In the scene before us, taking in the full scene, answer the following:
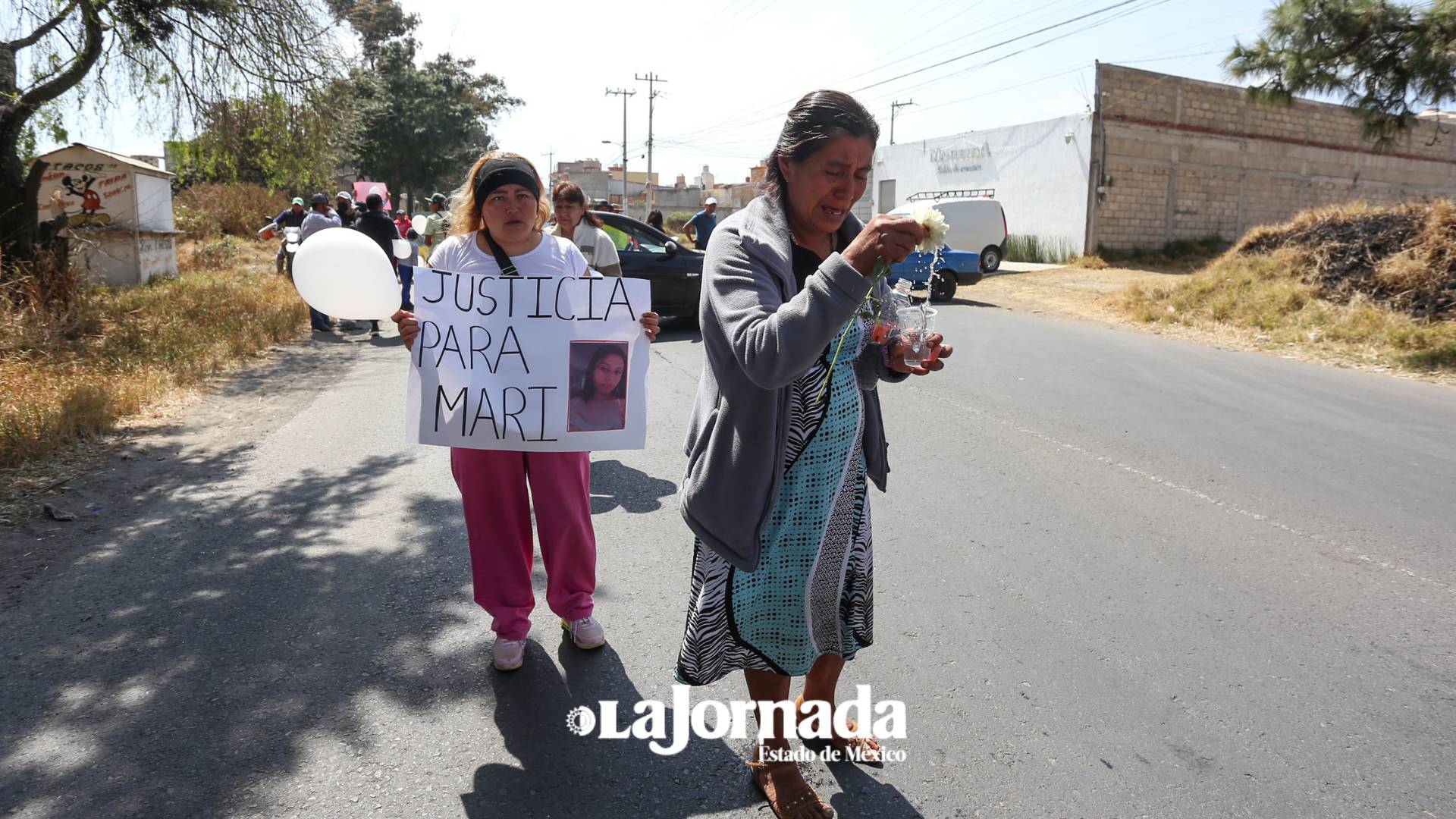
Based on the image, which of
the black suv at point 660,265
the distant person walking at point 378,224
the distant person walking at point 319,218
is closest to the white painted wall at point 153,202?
the distant person walking at point 319,218

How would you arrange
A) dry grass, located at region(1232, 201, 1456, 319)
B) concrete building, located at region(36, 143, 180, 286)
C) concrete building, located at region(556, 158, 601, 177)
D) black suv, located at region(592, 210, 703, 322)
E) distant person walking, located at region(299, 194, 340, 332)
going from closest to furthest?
distant person walking, located at region(299, 194, 340, 332) < dry grass, located at region(1232, 201, 1456, 319) < black suv, located at region(592, 210, 703, 322) < concrete building, located at region(36, 143, 180, 286) < concrete building, located at region(556, 158, 601, 177)

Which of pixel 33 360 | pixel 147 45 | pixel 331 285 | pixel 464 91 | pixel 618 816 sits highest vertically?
pixel 464 91

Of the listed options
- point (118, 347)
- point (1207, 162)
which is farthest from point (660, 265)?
point (1207, 162)

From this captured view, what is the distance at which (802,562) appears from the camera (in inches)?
91.0

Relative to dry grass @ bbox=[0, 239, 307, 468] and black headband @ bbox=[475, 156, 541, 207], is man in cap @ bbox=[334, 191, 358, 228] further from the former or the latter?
black headband @ bbox=[475, 156, 541, 207]

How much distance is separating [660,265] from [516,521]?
9.33 meters

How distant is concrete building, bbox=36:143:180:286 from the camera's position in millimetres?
14686

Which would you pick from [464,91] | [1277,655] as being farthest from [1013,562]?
[464,91]

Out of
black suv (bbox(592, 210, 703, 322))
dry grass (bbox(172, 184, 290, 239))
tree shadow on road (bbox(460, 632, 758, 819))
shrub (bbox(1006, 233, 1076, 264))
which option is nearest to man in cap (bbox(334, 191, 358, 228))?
black suv (bbox(592, 210, 703, 322))

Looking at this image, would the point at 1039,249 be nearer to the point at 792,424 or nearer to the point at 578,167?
the point at 792,424

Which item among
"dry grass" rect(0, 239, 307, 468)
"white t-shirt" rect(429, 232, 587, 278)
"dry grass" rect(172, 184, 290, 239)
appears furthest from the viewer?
"dry grass" rect(172, 184, 290, 239)

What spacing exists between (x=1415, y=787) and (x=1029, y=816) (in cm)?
110

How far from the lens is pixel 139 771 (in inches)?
101

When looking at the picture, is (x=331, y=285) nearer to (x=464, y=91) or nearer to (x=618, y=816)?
(x=618, y=816)
